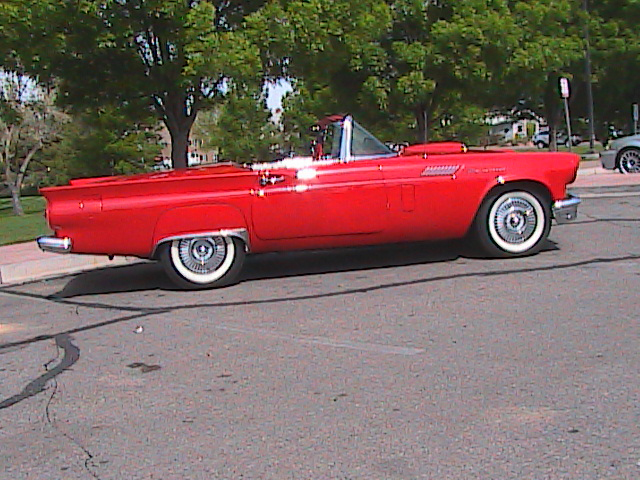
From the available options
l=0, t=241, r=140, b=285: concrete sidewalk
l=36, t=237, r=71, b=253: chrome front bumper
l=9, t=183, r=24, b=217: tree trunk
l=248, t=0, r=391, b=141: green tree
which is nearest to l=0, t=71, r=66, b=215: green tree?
l=9, t=183, r=24, b=217: tree trunk

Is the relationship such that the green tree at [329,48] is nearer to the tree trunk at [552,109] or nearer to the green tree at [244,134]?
the tree trunk at [552,109]

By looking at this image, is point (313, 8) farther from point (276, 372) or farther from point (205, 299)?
point (276, 372)

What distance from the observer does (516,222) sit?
860cm

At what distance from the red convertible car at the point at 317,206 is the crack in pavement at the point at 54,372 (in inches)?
60.4

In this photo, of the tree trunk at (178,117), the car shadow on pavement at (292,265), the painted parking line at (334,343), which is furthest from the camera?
the tree trunk at (178,117)

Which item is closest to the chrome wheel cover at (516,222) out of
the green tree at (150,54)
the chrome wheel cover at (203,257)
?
the chrome wheel cover at (203,257)

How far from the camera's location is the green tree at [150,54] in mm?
15227

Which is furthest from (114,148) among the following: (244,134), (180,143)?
(244,134)

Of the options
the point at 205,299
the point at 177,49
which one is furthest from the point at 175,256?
the point at 177,49

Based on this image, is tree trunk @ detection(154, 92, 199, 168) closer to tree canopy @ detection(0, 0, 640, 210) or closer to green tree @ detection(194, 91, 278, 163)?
tree canopy @ detection(0, 0, 640, 210)

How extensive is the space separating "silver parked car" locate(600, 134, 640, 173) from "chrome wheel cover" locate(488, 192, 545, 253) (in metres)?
11.6

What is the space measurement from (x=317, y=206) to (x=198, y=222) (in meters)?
1.09

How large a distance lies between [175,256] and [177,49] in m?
9.09

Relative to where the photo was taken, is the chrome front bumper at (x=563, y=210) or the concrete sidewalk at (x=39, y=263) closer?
the chrome front bumper at (x=563, y=210)
